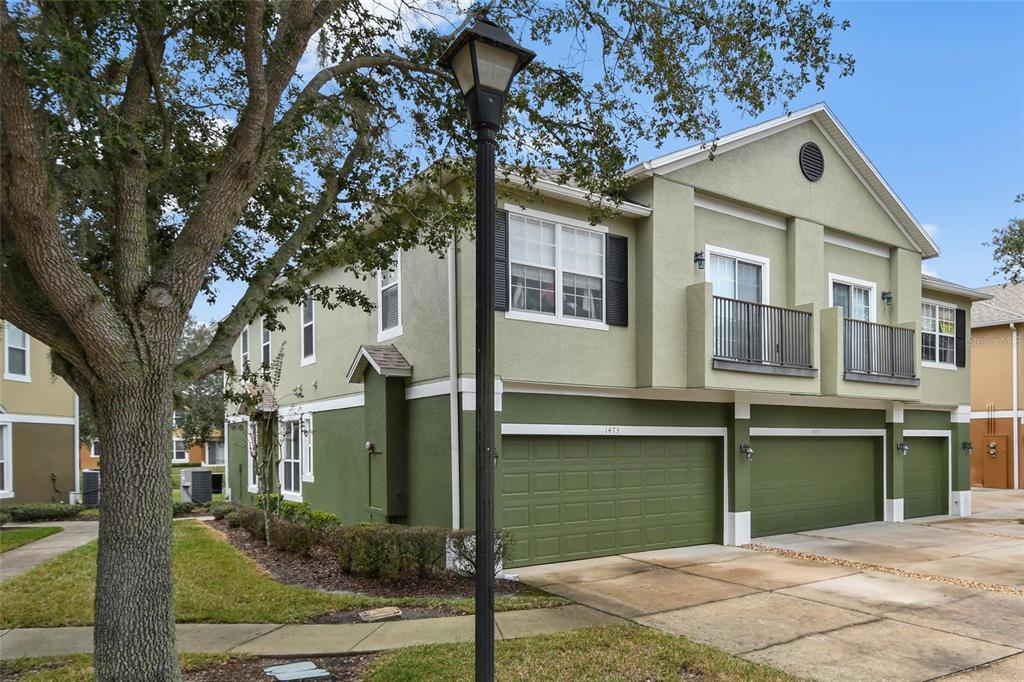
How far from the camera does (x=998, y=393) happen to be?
1059 inches

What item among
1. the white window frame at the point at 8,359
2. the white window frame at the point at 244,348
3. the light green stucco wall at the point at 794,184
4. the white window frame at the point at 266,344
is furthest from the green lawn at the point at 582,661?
the white window frame at the point at 8,359

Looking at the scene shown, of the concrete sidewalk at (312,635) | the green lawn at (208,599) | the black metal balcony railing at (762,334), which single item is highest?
the black metal balcony railing at (762,334)

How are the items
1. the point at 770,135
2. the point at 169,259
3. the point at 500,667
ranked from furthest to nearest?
the point at 770,135 → the point at 500,667 → the point at 169,259

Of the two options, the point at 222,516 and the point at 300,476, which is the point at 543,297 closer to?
the point at 300,476

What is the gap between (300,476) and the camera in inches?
642

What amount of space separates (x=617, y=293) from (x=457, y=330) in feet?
9.84

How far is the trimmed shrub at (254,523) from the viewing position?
43.6ft

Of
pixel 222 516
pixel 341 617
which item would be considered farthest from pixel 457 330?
pixel 222 516

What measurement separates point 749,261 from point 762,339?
5.42 ft

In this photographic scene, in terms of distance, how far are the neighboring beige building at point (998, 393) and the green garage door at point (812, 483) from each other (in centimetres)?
Result: 1428

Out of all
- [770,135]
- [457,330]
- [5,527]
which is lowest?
[5,527]

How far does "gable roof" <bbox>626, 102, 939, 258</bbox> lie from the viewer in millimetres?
11492

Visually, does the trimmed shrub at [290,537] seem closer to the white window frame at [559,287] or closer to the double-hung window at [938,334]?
the white window frame at [559,287]

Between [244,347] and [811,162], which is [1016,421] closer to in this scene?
[811,162]
